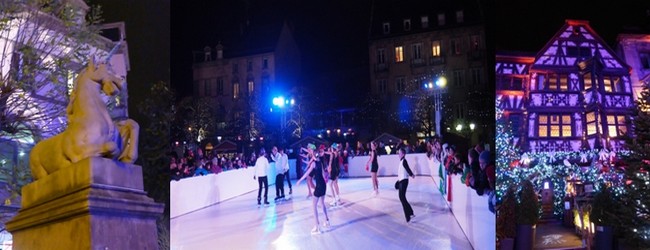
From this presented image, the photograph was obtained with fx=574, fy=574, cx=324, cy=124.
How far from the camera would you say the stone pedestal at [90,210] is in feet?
11.0

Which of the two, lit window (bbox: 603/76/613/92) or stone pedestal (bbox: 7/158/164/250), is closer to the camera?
stone pedestal (bbox: 7/158/164/250)

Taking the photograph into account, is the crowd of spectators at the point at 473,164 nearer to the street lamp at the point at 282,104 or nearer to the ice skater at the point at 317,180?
the ice skater at the point at 317,180

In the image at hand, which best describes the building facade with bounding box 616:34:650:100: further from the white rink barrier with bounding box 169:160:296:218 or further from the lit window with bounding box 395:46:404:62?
the white rink barrier with bounding box 169:160:296:218

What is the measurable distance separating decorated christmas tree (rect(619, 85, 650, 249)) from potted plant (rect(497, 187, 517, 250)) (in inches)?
43.9

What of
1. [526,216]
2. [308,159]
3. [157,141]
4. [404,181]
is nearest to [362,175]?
[404,181]

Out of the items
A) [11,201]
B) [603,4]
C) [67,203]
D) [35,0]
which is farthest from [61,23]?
[603,4]

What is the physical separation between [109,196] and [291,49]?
6.77 ft

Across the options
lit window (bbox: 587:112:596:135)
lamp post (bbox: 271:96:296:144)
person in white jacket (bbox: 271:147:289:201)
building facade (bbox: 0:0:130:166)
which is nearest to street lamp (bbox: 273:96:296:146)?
lamp post (bbox: 271:96:296:144)

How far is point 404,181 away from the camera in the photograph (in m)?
4.44

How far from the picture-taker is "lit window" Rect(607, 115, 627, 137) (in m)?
5.86

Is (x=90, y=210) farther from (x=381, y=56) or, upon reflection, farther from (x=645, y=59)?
(x=645, y=59)

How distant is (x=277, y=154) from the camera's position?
4.57m

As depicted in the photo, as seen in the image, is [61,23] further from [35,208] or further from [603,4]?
[603,4]

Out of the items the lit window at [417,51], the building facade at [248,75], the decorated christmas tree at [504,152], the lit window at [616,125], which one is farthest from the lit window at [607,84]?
the building facade at [248,75]
